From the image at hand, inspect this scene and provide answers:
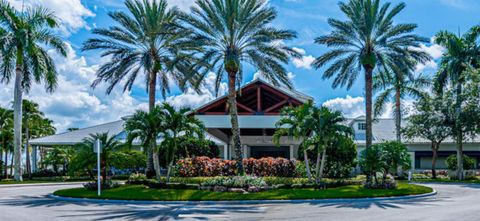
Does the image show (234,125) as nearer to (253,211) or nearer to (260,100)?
(260,100)

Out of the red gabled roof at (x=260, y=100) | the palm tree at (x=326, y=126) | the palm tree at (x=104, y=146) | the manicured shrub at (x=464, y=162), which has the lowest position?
the manicured shrub at (x=464, y=162)

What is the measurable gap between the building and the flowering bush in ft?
11.4

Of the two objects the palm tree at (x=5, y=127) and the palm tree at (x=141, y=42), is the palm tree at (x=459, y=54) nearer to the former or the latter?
the palm tree at (x=141, y=42)

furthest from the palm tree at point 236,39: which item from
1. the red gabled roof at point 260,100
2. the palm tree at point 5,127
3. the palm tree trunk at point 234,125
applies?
the palm tree at point 5,127

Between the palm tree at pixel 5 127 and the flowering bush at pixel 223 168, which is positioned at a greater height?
the palm tree at pixel 5 127

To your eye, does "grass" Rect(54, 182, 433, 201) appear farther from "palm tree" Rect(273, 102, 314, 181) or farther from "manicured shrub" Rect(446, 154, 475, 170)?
"manicured shrub" Rect(446, 154, 475, 170)

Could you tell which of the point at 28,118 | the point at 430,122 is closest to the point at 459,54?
the point at 430,122

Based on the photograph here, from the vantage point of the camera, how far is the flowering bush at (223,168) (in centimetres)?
2970

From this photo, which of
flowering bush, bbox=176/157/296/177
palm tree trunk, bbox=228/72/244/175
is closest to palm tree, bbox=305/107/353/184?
palm tree trunk, bbox=228/72/244/175

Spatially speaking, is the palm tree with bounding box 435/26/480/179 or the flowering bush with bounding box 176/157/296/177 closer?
the flowering bush with bounding box 176/157/296/177

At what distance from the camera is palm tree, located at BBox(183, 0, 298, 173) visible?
25.8 m

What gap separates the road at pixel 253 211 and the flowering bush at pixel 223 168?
10.0 meters

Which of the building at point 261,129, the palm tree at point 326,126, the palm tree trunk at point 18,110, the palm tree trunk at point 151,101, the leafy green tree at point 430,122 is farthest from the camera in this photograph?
the leafy green tree at point 430,122

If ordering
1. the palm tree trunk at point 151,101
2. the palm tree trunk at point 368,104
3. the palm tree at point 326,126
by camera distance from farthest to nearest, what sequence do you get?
1. the palm tree trunk at point 151,101
2. the palm tree trunk at point 368,104
3. the palm tree at point 326,126
